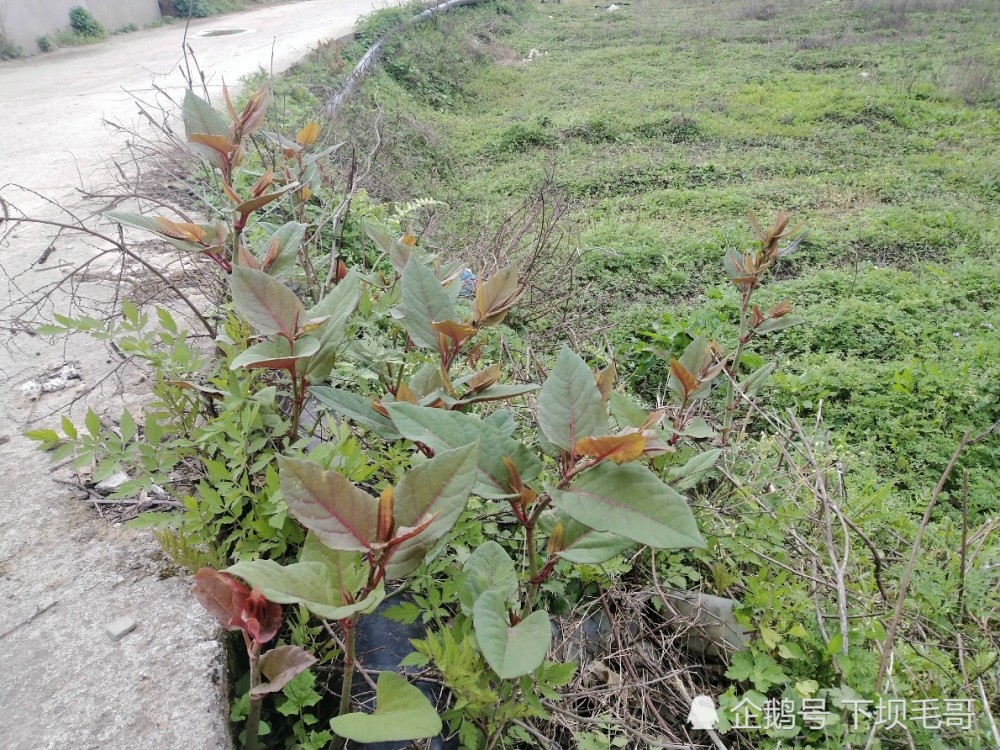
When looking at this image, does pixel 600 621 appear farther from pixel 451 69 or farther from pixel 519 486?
pixel 451 69

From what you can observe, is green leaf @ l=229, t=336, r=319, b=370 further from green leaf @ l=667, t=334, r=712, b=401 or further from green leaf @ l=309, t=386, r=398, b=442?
green leaf @ l=667, t=334, r=712, b=401

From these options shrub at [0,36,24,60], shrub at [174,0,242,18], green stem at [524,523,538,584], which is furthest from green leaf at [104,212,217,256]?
shrub at [174,0,242,18]

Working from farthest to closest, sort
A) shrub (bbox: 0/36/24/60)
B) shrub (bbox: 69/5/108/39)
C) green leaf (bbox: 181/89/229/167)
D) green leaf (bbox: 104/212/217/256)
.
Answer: shrub (bbox: 69/5/108/39), shrub (bbox: 0/36/24/60), green leaf (bbox: 181/89/229/167), green leaf (bbox: 104/212/217/256)

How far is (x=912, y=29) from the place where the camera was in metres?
12.4

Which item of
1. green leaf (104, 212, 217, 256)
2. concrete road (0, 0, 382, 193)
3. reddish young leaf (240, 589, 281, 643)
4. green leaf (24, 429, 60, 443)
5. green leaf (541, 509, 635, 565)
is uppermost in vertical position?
concrete road (0, 0, 382, 193)

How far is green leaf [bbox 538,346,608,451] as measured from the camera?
0.92 meters

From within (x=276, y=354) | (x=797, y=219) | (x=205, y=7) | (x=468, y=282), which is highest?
(x=205, y=7)

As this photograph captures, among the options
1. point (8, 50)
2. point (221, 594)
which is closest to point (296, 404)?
point (221, 594)

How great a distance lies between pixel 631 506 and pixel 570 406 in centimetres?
18

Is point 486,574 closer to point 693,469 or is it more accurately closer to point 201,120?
point 693,469

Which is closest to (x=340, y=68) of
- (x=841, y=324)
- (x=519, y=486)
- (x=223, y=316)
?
(x=841, y=324)

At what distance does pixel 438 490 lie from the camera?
83cm

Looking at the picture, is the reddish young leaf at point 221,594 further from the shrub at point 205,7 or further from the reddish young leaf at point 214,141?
the shrub at point 205,7

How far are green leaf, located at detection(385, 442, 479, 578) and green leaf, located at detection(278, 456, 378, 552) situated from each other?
43 mm
